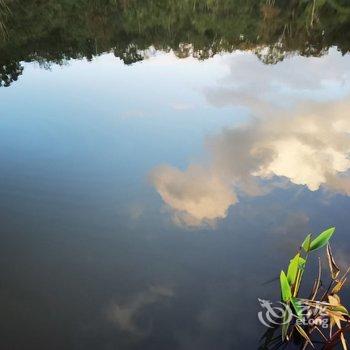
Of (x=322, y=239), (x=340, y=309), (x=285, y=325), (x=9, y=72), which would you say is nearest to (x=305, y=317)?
(x=285, y=325)

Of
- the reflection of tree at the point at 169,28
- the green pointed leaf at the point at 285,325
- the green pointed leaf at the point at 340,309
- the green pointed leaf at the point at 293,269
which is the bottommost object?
the green pointed leaf at the point at 340,309

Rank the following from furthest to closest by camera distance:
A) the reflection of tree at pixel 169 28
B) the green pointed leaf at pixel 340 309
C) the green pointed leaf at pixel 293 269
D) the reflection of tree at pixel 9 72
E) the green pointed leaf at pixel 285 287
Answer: the reflection of tree at pixel 169 28 < the reflection of tree at pixel 9 72 < the green pointed leaf at pixel 293 269 < the green pointed leaf at pixel 285 287 < the green pointed leaf at pixel 340 309

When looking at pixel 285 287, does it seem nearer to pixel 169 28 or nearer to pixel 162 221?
pixel 162 221

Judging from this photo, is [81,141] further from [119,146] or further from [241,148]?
[241,148]

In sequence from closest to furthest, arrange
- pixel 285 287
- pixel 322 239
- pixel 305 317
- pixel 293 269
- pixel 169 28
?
pixel 285 287, pixel 293 269, pixel 322 239, pixel 305 317, pixel 169 28

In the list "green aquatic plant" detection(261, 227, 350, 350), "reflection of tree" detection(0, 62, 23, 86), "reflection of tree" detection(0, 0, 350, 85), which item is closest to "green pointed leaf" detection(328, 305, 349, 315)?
"green aquatic plant" detection(261, 227, 350, 350)

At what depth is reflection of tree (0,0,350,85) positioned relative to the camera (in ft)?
71.6

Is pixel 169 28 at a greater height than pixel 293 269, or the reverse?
pixel 169 28

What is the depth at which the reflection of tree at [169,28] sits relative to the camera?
71.6ft

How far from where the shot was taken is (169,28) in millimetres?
29672

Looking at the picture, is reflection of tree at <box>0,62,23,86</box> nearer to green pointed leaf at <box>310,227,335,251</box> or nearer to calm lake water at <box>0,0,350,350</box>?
calm lake water at <box>0,0,350,350</box>

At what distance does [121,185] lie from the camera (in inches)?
339

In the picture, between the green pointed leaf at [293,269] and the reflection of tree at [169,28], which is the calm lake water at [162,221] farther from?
the reflection of tree at [169,28]

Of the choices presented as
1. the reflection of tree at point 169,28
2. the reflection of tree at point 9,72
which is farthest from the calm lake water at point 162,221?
the reflection of tree at point 169,28
